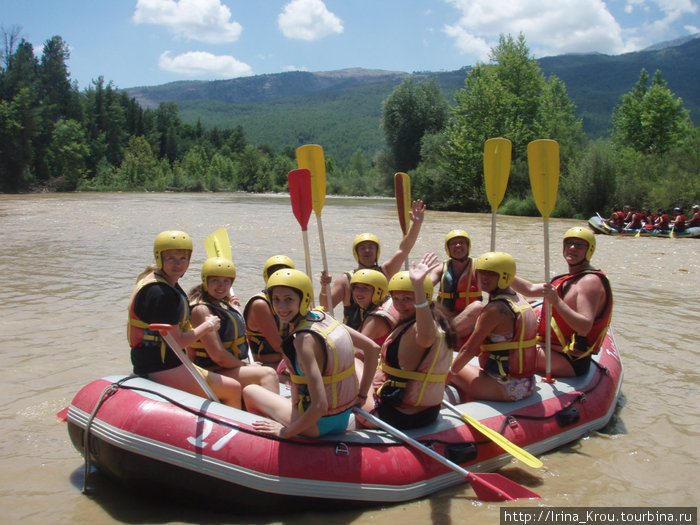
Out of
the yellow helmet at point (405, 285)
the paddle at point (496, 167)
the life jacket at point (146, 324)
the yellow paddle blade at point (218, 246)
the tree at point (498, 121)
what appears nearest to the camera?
the yellow helmet at point (405, 285)

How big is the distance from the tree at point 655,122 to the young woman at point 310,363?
3953cm

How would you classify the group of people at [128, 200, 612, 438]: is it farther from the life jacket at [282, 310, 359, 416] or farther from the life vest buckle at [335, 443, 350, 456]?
the life vest buckle at [335, 443, 350, 456]

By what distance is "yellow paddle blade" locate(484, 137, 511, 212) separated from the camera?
581 centimetres

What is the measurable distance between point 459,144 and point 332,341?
3109cm

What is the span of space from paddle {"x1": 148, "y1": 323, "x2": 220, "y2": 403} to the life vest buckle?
2.94ft

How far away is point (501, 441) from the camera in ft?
11.6

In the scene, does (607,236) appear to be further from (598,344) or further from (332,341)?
(332,341)

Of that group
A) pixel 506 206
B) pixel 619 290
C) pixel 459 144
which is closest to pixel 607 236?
pixel 619 290

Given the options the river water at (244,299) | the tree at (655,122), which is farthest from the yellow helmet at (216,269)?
the tree at (655,122)

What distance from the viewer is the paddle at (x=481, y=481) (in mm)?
3283

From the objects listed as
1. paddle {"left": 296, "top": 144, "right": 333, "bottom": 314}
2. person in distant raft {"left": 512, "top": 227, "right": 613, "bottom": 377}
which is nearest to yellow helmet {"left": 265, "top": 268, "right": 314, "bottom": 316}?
person in distant raft {"left": 512, "top": 227, "right": 613, "bottom": 377}

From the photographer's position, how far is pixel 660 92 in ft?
127

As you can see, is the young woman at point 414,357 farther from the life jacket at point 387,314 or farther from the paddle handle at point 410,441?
the life jacket at point 387,314

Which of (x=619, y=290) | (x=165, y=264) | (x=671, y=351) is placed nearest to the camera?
(x=165, y=264)
